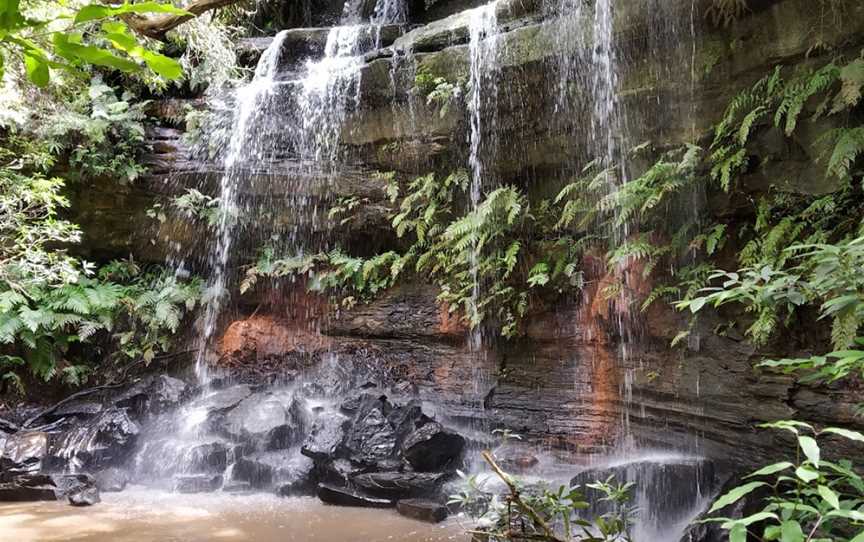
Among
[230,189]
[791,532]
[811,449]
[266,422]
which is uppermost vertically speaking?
[230,189]

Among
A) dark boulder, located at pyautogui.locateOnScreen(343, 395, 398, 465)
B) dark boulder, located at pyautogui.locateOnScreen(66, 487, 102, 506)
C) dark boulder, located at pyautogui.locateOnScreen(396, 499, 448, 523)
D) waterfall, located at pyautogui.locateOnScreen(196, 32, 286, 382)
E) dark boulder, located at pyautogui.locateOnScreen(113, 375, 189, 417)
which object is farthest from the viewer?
waterfall, located at pyautogui.locateOnScreen(196, 32, 286, 382)

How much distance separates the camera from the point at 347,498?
5.42 meters

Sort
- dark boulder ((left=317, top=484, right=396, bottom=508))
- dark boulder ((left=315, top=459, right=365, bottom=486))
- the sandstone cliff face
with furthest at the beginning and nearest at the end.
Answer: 1. dark boulder ((left=315, top=459, right=365, bottom=486))
2. dark boulder ((left=317, top=484, right=396, bottom=508))
3. the sandstone cliff face

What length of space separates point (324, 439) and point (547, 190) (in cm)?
425

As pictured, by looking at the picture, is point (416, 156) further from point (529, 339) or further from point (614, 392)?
point (614, 392)

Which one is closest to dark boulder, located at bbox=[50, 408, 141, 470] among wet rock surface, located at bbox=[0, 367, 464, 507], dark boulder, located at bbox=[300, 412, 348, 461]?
wet rock surface, located at bbox=[0, 367, 464, 507]

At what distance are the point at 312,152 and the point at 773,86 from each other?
6640 mm

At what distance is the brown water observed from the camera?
444 centimetres

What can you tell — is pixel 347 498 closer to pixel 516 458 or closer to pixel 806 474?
pixel 516 458

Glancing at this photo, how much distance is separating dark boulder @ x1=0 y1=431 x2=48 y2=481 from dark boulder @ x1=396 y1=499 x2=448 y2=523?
4.50 m

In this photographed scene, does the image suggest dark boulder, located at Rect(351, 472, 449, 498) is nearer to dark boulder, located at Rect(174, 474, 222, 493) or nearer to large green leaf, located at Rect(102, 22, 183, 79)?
dark boulder, located at Rect(174, 474, 222, 493)

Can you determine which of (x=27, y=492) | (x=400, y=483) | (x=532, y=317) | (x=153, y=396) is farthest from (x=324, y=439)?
(x=153, y=396)

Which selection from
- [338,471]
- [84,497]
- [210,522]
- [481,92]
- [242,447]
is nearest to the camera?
[210,522]

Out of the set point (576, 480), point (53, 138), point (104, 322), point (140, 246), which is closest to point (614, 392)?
point (576, 480)
